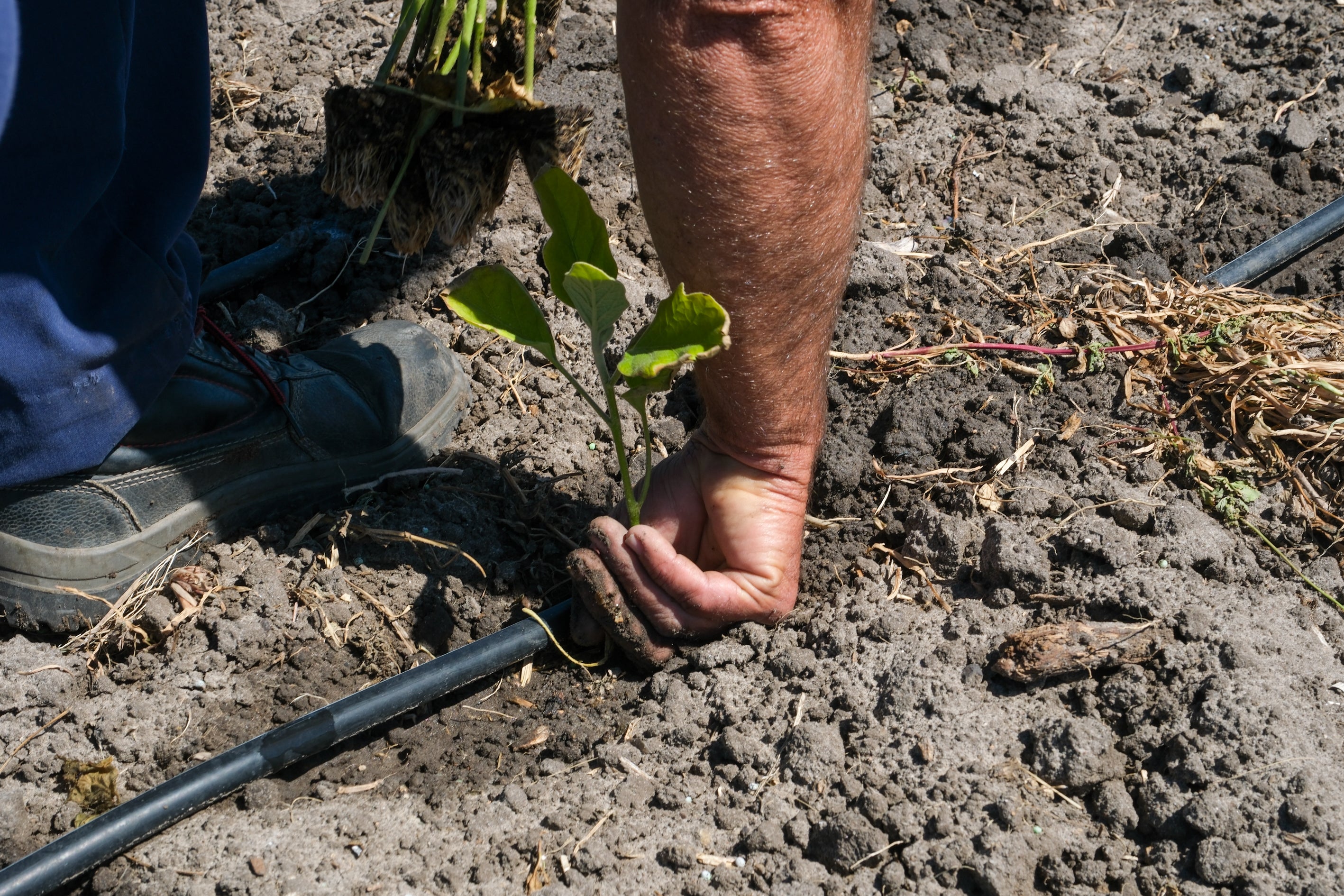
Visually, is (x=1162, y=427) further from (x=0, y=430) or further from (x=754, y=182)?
(x=0, y=430)

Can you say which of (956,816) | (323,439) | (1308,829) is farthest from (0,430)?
(1308,829)

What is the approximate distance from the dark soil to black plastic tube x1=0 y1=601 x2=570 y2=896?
67 mm

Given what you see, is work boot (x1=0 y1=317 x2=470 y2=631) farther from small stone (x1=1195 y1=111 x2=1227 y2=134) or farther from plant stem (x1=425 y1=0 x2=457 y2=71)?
small stone (x1=1195 y1=111 x2=1227 y2=134)

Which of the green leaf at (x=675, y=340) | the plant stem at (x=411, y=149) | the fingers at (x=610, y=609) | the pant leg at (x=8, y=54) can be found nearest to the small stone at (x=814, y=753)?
the fingers at (x=610, y=609)

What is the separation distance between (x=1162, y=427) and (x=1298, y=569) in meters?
0.40

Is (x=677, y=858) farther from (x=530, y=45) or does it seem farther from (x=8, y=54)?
(x=8, y=54)

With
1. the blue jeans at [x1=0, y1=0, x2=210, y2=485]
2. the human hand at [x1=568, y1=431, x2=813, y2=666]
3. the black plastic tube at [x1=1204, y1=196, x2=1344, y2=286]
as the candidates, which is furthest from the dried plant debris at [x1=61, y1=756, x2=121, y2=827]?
the black plastic tube at [x1=1204, y1=196, x2=1344, y2=286]

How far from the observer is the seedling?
4.75 ft

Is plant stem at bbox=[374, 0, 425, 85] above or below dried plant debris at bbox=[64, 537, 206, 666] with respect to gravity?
above

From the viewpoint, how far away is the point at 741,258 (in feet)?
4.93

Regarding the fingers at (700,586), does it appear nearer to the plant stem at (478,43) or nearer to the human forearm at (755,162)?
the human forearm at (755,162)

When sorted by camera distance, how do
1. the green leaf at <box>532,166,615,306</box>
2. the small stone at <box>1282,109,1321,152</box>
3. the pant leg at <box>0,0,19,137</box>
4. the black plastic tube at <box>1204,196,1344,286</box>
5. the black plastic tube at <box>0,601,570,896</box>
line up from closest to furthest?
the pant leg at <box>0,0,19,137</box>, the black plastic tube at <box>0,601,570,896</box>, the green leaf at <box>532,166,615,306</box>, the black plastic tube at <box>1204,196,1344,286</box>, the small stone at <box>1282,109,1321,152</box>

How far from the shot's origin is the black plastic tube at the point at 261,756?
1.45m

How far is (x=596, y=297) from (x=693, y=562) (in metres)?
0.61
